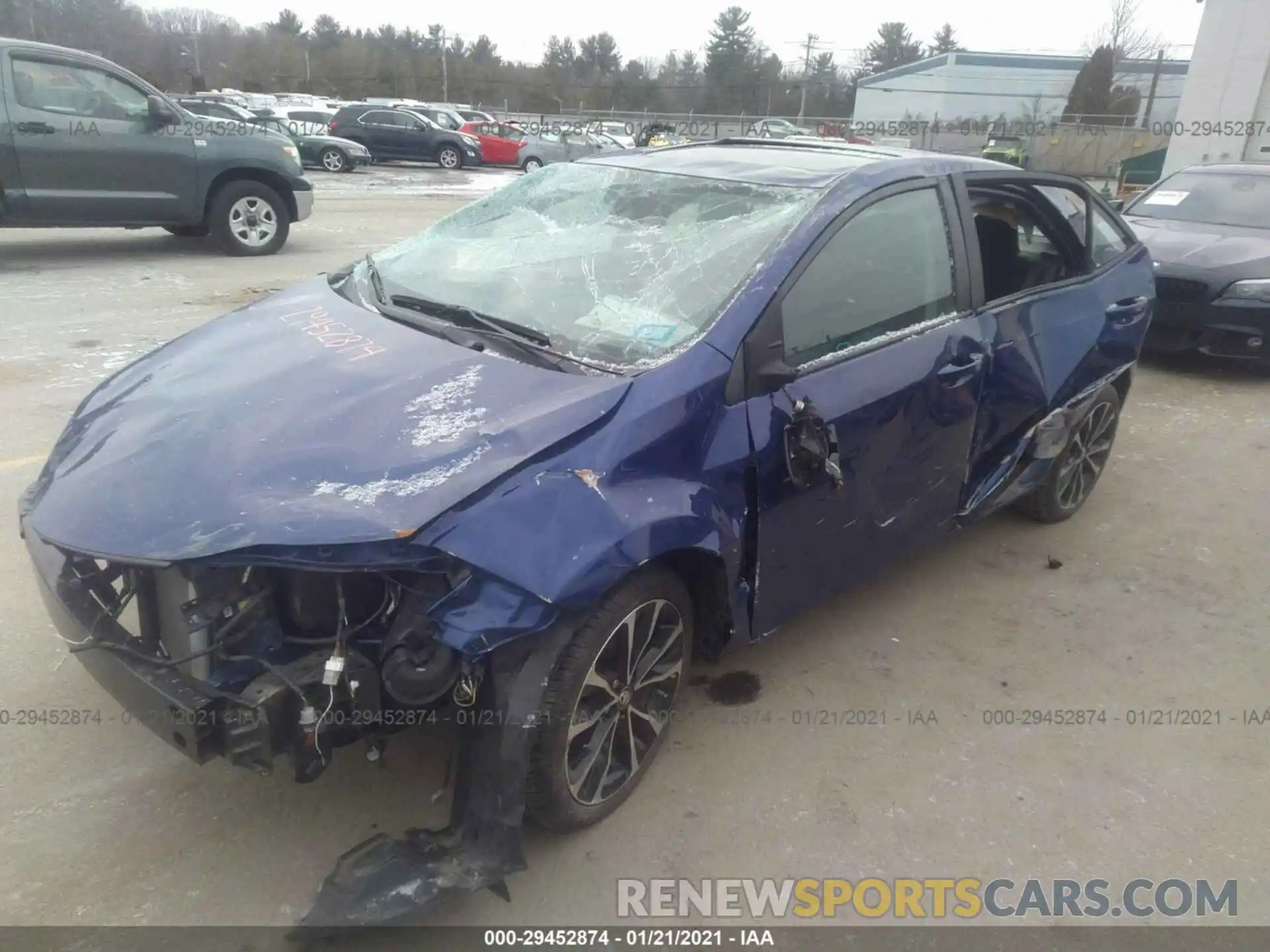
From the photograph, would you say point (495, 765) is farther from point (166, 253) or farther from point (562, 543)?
point (166, 253)

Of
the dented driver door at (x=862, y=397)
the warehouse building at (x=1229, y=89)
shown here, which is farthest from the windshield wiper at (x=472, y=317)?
the warehouse building at (x=1229, y=89)

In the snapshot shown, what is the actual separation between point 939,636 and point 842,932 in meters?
1.50

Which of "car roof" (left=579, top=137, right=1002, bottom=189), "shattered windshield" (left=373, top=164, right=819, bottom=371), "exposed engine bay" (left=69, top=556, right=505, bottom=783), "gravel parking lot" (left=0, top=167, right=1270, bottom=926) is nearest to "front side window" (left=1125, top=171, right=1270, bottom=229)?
"gravel parking lot" (left=0, top=167, right=1270, bottom=926)

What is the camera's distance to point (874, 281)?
9.89 feet

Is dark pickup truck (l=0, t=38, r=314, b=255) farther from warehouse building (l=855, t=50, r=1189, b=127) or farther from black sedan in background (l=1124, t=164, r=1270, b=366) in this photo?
warehouse building (l=855, t=50, r=1189, b=127)

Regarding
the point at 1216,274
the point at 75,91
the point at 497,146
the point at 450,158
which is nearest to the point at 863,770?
the point at 1216,274

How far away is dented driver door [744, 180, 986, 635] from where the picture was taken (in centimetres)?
263

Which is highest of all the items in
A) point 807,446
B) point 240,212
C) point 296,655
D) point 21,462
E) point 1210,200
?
point 1210,200

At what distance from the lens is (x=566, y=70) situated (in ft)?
232

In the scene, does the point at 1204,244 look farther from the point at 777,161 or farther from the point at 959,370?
the point at 777,161

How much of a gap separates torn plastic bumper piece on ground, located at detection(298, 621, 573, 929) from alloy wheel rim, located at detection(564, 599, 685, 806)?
17cm

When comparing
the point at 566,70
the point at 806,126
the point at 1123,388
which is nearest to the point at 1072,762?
the point at 1123,388

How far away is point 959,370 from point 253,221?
8.29 metres

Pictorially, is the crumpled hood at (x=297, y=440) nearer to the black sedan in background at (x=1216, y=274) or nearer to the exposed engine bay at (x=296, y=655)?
the exposed engine bay at (x=296, y=655)
